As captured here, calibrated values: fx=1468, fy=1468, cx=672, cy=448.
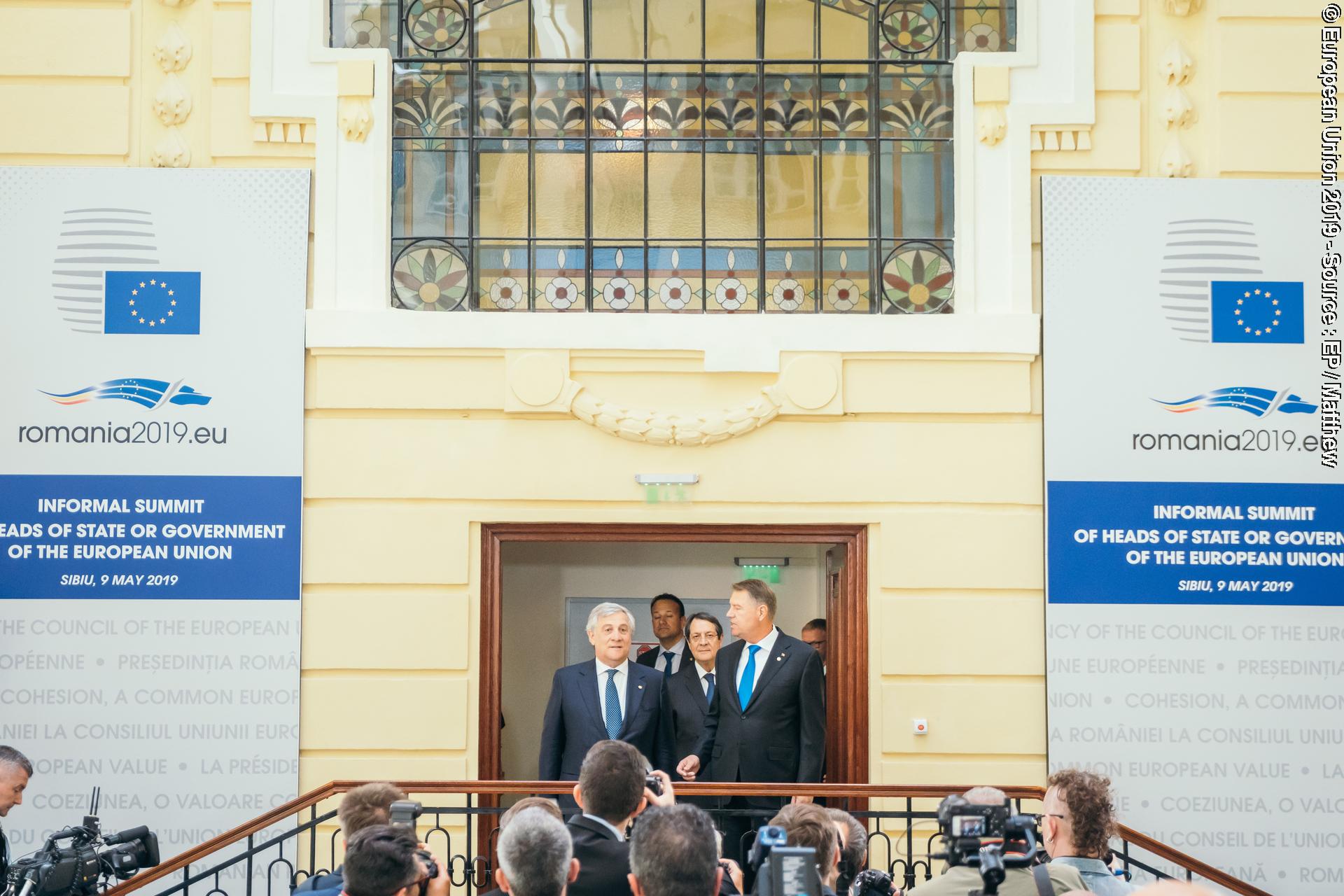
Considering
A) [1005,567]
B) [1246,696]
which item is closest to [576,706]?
[1005,567]

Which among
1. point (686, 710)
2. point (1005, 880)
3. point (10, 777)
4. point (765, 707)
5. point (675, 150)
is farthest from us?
point (675, 150)

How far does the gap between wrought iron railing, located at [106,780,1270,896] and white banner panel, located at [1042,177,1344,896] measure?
50 cm

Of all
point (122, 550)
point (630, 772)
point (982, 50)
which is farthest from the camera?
point (982, 50)

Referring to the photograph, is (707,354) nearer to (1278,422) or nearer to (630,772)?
(1278,422)

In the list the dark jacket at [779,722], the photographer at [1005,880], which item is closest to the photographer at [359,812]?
the photographer at [1005,880]

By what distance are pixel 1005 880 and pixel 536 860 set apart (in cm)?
114

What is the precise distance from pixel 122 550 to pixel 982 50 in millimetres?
4901

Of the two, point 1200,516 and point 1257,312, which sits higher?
point 1257,312

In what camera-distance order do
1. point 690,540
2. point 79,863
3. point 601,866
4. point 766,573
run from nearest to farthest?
1. point 601,866
2. point 79,863
3. point 690,540
4. point 766,573

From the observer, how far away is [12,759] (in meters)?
5.34

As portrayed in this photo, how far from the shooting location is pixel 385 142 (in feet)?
23.7

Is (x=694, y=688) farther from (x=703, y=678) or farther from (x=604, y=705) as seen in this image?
(x=604, y=705)

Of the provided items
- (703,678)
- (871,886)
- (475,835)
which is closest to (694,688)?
(703,678)

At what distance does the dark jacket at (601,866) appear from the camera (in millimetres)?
3928
